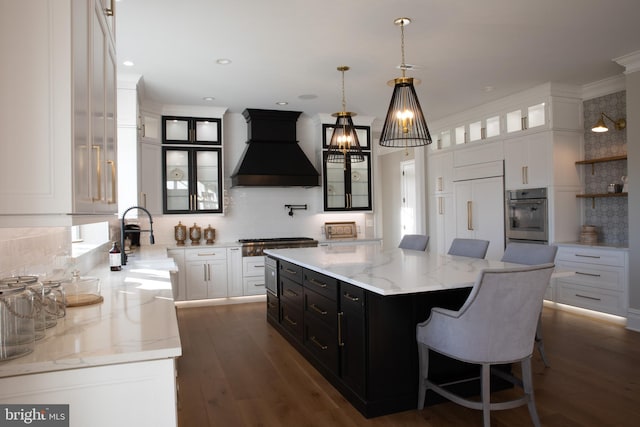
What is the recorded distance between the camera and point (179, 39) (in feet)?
12.3

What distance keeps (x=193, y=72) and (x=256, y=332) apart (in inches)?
110

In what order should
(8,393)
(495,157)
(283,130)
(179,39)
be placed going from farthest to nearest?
(283,130), (495,157), (179,39), (8,393)

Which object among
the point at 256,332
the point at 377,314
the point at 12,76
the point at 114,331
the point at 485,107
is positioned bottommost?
the point at 256,332

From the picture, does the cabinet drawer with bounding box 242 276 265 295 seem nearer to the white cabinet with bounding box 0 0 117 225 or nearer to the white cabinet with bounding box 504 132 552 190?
the white cabinet with bounding box 504 132 552 190

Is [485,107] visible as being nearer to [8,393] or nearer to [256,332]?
[256,332]

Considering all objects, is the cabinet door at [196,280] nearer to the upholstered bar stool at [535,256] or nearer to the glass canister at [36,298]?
the upholstered bar stool at [535,256]

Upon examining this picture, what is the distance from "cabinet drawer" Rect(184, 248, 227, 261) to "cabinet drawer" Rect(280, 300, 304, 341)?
6.21 ft

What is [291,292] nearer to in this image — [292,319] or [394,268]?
[292,319]

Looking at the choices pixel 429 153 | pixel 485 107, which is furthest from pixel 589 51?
pixel 429 153

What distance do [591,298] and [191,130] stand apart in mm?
5385

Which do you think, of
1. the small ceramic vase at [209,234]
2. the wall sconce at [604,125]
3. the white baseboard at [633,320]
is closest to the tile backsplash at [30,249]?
the small ceramic vase at [209,234]

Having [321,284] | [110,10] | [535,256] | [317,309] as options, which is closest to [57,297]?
[110,10]

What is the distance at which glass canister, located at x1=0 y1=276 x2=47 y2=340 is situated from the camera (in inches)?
56.2

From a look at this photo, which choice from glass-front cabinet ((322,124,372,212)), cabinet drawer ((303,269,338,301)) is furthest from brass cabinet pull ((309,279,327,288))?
glass-front cabinet ((322,124,372,212))
